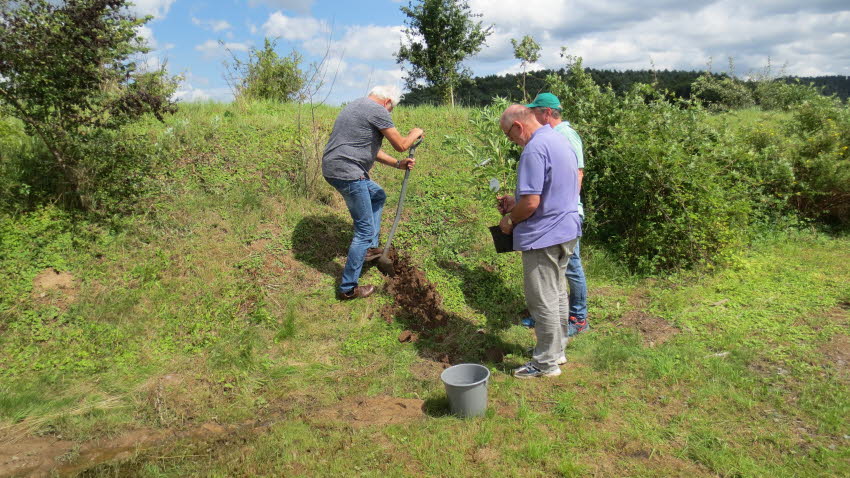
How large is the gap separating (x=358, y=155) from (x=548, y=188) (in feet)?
6.78

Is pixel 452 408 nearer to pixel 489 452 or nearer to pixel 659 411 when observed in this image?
pixel 489 452

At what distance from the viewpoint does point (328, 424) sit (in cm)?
339

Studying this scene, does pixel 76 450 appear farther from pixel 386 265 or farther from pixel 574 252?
pixel 574 252

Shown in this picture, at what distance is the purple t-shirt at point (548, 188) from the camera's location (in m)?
3.34

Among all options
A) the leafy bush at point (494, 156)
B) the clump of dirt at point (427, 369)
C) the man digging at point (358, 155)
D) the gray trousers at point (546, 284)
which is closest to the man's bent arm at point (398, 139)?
the man digging at point (358, 155)

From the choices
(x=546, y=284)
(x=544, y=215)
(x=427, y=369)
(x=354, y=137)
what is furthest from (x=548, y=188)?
(x=354, y=137)

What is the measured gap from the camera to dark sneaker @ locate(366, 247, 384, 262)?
546 cm

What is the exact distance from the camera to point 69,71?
15.9ft

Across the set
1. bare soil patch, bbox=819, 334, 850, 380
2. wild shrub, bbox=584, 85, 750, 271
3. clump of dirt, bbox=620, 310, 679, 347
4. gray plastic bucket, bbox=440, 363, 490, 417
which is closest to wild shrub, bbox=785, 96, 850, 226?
wild shrub, bbox=584, 85, 750, 271

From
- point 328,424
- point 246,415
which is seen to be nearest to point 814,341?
point 328,424

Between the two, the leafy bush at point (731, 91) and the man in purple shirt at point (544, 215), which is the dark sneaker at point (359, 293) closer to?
the man in purple shirt at point (544, 215)

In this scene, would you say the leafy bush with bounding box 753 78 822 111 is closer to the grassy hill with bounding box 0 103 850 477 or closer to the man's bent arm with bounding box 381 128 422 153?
the grassy hill with bounding box 0 103 850 477

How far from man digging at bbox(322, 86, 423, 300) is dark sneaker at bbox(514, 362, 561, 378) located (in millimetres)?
1974

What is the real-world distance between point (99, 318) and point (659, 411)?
4744 millimetres
